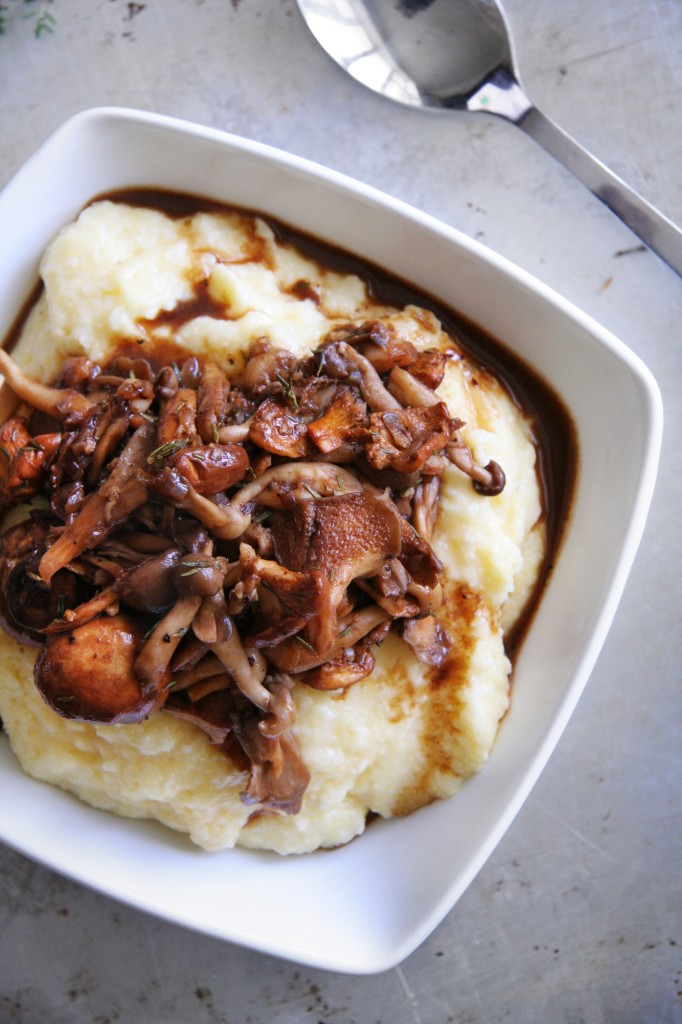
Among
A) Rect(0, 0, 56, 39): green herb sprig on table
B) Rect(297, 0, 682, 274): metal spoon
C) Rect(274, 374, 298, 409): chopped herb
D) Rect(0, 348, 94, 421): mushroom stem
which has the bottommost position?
Rect(0, 348, 94, 421): mushroom stem

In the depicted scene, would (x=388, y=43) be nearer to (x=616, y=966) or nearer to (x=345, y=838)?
(x=345, y=838)

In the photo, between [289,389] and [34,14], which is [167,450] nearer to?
[289,389]

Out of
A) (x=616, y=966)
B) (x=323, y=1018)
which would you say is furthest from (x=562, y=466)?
(x=323, y=1018)

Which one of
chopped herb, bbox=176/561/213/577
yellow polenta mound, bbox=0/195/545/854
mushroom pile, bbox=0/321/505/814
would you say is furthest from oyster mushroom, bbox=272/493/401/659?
yellow polenta mound, bbox=0/195/545/854

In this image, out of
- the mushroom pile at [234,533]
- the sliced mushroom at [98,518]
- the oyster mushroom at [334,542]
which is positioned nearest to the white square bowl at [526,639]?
the mushroom pile at [234,533]

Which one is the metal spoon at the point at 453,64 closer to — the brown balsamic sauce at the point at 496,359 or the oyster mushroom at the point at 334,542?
the brown balsamic sauce at the point at 496,359

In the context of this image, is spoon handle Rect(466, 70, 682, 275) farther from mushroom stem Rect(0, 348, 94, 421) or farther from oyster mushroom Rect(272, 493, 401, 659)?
mushroom stem Rect(0, 348, 94, 421)
